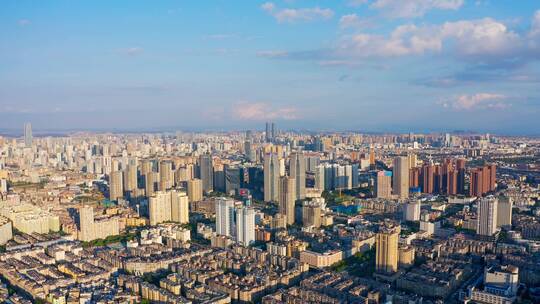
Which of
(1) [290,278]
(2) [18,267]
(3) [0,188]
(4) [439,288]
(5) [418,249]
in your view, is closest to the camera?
(4) [439,288]

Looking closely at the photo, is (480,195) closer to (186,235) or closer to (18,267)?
(186,235)

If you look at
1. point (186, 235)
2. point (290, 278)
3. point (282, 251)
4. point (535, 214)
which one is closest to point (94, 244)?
point (186, 235)

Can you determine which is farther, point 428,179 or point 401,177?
point 428,179

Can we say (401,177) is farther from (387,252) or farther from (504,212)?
(387,252)

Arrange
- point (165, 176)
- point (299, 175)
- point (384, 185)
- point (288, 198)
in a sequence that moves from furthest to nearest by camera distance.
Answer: point (165, 176) → point (299, 175) → point (384, 185) → point (288, 198)

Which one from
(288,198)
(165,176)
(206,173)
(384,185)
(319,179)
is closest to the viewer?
(288,198)

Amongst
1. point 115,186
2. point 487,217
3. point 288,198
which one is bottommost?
point 487,217

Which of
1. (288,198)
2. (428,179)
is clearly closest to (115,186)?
(288,198)
